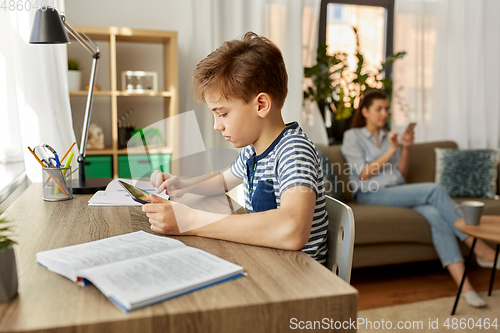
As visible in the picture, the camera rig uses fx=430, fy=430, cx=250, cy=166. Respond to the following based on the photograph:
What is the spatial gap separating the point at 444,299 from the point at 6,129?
225cm

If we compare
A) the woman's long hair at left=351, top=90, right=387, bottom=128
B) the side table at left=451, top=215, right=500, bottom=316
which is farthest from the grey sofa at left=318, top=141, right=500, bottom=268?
the woman's long hair at left=351, top=90, right=387, bottom=128

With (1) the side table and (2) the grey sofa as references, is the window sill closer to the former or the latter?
(2) the grey sofa

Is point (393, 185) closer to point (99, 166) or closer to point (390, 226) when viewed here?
point (390, 226)

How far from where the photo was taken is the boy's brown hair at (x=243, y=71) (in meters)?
0.97

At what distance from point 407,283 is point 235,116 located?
1.83 m

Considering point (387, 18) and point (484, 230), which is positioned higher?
point (387, 18)

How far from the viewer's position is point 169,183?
109cm

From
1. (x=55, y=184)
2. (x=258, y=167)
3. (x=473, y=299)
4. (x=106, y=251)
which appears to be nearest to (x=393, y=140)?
(x=473, y=299)

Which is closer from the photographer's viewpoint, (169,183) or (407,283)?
(169,183)

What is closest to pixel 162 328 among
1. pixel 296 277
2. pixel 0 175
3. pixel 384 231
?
pixel 296 277

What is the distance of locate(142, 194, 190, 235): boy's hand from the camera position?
2.96ft

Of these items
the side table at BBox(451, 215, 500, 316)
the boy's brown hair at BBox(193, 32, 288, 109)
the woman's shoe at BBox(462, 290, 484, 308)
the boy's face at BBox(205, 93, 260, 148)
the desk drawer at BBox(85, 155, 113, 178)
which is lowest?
the woman's shoe at BBox(462, 290, 484, 308)

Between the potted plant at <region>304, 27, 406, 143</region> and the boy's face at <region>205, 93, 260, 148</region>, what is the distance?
7.46 ft

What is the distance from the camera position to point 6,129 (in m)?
1.93
